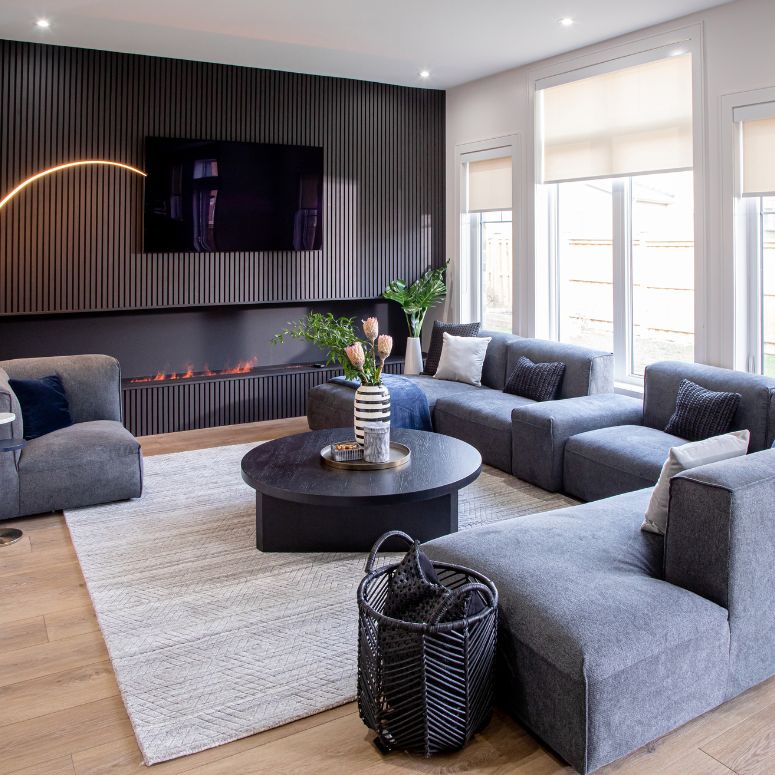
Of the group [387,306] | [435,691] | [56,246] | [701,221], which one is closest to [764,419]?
[701,221]

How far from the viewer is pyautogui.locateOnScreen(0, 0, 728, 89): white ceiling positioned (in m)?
4.91

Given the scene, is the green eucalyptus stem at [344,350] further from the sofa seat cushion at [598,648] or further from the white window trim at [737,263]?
the white window trim at [737,263]

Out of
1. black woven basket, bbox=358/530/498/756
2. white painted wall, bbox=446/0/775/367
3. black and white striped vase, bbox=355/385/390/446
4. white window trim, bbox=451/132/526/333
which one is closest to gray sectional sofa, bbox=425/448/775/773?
black woven basket, bbox=358/530/498/756

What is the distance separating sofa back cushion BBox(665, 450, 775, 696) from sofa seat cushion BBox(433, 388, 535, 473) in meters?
2.58

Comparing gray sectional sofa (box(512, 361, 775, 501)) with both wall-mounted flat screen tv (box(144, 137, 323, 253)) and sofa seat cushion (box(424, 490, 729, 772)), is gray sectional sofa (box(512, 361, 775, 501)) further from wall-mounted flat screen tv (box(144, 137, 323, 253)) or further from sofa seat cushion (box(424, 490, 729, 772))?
wall-mounted flat screen tv (box(144, 137, 323, 253))

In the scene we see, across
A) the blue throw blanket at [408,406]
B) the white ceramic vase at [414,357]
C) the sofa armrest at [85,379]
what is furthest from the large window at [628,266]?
the sofa armrest at [85,379]

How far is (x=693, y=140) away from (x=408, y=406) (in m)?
2.44

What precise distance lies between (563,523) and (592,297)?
11.7 feet

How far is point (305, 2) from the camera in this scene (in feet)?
15.9

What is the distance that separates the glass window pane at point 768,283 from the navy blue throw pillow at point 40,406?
414 centimetres

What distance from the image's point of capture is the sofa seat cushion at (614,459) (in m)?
4.22

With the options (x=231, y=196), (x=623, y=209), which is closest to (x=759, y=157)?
(x=623, y=209)

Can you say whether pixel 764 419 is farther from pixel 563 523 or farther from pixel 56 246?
pixel 56 246

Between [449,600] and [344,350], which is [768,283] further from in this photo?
[449,600]
